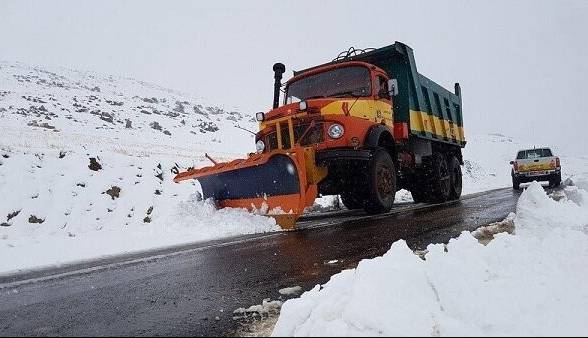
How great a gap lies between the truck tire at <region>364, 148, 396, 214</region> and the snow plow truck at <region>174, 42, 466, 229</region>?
0.02 meters

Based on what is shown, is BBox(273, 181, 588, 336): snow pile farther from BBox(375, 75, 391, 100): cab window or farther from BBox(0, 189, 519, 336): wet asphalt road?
BBox(375, 75, 391, 100): cab window

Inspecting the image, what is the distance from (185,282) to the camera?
11.2 ft

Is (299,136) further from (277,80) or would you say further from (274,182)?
(277,80)

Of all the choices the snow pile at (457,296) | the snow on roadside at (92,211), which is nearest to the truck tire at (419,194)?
the snow on roadside at (92,211)

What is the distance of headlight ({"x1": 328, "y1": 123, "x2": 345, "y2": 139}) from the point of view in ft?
23.1

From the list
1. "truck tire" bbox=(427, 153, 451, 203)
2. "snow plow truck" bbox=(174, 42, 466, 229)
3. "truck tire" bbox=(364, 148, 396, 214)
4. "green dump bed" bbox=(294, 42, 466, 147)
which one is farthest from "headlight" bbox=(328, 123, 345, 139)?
"truck tire" bbox=(427, 153, 451, 203)

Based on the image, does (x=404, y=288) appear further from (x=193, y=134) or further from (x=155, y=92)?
(x=155, y=92)

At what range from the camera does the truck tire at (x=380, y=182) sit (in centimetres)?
730

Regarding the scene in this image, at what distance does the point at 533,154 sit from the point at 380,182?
11.7 meters

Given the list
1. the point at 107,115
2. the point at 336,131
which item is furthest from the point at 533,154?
the point at 107,115

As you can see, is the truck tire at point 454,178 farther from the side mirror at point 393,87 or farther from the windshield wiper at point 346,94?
the windshield wiper at point 346,94

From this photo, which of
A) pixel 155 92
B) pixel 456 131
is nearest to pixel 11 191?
pixel 456 131

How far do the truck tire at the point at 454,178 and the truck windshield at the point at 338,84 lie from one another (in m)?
4.82

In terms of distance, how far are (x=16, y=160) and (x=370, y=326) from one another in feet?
30.3
